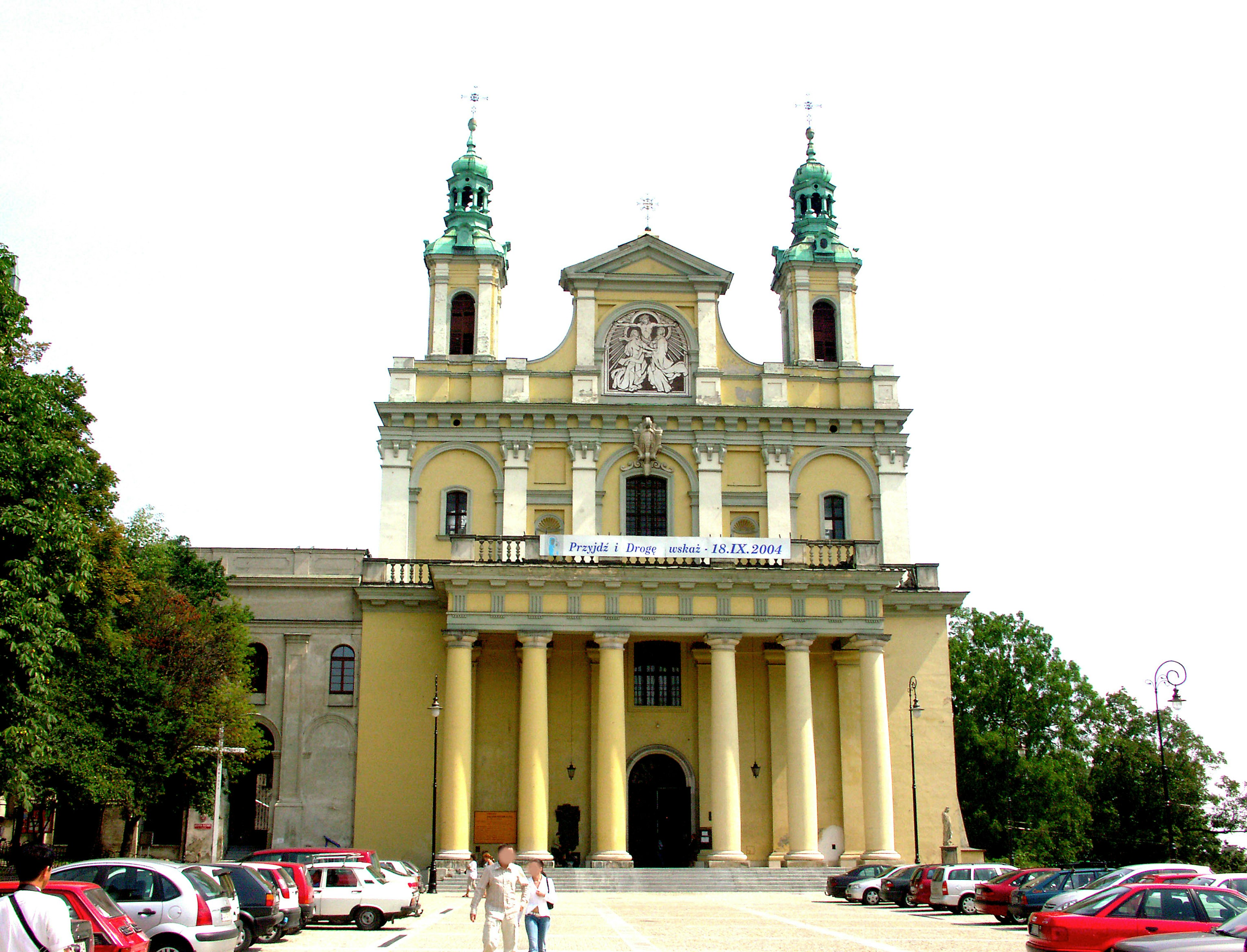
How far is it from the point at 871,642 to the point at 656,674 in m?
7.60

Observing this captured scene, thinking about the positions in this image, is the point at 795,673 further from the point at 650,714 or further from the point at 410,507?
the point at 410,507

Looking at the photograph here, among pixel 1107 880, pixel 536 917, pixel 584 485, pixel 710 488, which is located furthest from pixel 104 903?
pixel 710 488

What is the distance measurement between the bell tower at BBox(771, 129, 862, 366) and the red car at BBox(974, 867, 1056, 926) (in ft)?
74.5

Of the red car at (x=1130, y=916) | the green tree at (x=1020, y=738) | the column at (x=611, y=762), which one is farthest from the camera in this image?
the green tree at (x=1020, y=738)

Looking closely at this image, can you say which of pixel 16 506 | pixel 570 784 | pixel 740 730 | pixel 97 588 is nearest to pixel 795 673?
pixel 740 730

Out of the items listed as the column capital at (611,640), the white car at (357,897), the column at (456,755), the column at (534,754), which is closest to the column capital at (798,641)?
the column capital at (611,640)

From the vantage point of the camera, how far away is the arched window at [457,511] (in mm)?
43438

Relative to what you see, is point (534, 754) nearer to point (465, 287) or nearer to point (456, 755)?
point (456, 755)

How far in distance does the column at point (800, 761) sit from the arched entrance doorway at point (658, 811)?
3.89 metres

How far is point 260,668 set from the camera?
4181 centimetres

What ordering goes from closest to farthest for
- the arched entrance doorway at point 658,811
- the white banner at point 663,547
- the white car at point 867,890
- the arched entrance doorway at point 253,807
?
the white car at point 867,890, the white banner at point 663,547, the arched entrance doorway at point 658,811, the arched entrance doorway at point 253,807

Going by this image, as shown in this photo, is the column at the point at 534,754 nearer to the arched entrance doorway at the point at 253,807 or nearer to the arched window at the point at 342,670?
the arched window at the point at 342,670

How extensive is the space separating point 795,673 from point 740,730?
387 centimetres

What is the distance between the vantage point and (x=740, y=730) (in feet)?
134
